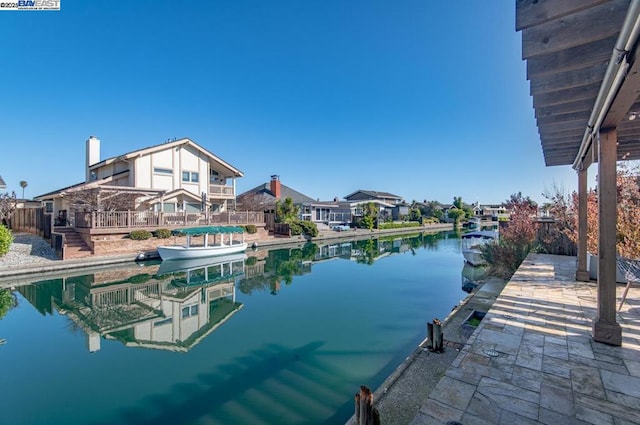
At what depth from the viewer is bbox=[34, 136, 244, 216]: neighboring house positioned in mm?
17792

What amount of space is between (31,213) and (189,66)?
42.9 feet

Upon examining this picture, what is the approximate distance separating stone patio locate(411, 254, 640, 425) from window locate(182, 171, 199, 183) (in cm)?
2046

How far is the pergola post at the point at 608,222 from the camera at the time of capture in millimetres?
3148

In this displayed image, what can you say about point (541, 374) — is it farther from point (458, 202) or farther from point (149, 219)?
point (458, 202)

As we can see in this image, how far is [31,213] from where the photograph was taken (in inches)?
665

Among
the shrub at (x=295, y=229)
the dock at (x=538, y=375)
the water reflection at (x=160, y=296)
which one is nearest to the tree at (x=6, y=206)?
the water reflection at (x=160, y=296)

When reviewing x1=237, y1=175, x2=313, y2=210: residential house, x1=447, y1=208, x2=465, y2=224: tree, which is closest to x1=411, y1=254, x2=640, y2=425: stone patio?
x1=237, y1=175, x2=313, y2=210: residential house

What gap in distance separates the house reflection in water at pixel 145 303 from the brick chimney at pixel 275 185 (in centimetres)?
1987

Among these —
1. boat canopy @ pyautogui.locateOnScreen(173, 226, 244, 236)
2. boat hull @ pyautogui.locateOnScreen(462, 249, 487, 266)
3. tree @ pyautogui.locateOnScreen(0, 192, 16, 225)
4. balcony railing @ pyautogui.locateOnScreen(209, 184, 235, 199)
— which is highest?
balcony railing @ pyautogui.locateOnScreen(209, 184, 235, 199)

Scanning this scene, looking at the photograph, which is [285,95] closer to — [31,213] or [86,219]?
[86,219]

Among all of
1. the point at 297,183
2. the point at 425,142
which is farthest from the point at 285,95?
the point at 297,183

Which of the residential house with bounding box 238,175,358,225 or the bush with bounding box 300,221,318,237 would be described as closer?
the bush with bounding box 300,221,318,237

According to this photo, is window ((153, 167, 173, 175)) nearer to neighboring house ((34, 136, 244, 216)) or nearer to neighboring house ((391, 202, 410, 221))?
neighboring house ((34, 136, 244, 216))

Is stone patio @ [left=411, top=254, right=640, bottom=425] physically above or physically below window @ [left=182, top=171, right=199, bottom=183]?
below
